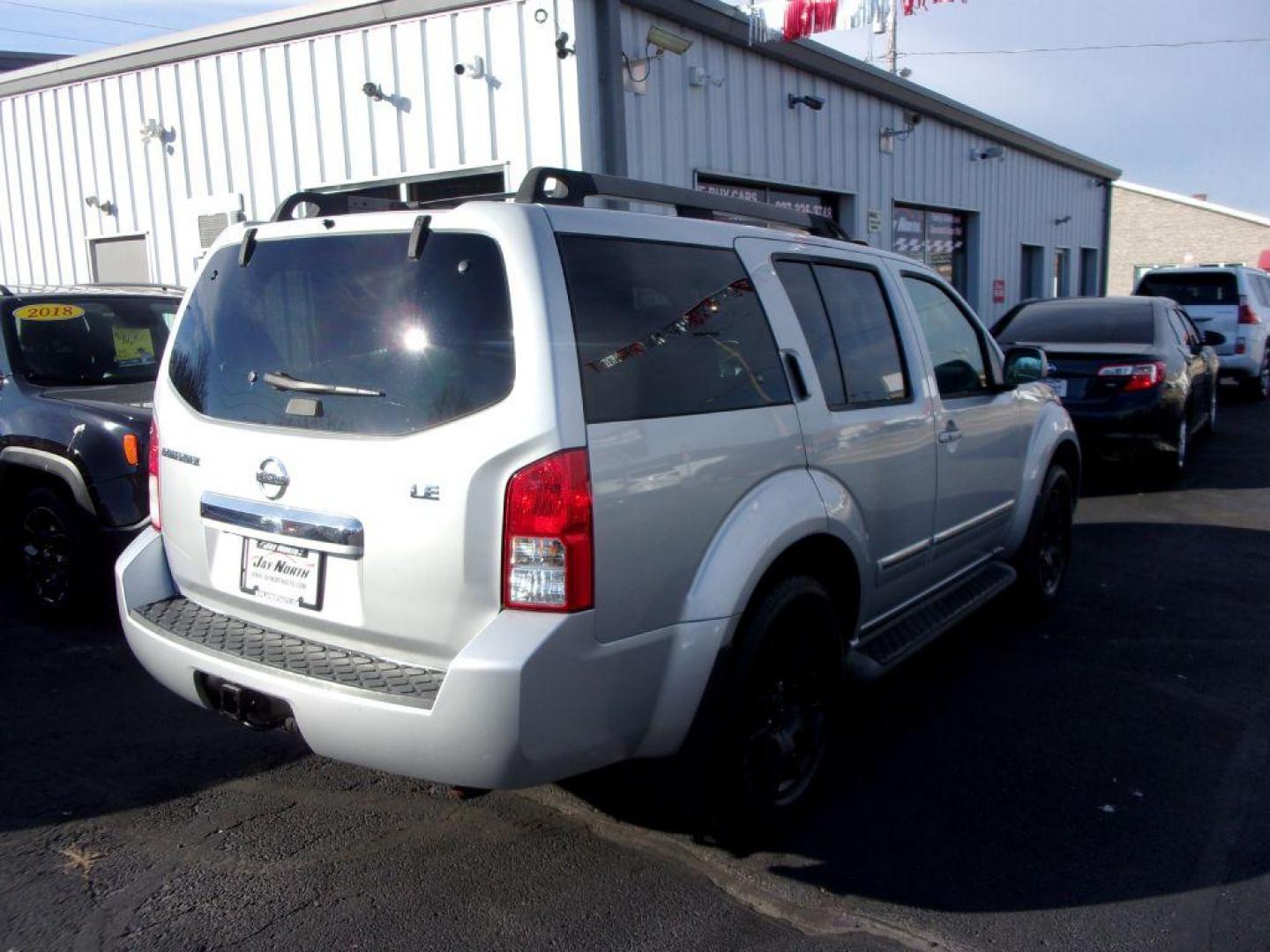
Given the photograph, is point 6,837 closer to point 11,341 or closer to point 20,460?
point 20,460

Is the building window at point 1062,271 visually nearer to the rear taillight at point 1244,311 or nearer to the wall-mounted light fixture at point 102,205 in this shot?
Result: the rear taillight at point 1244,311

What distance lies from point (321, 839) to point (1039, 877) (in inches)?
88.4

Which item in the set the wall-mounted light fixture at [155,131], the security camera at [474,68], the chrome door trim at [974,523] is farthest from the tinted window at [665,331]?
the wall-mounted light fixture at [155,131]

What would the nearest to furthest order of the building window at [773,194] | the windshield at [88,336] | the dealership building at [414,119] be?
the windshield at [88,336], the dealership building at [414,119], the building window at [773,194]

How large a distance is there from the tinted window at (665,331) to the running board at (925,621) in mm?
1081

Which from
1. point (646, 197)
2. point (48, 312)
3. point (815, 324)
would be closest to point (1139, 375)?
point (815, 324)

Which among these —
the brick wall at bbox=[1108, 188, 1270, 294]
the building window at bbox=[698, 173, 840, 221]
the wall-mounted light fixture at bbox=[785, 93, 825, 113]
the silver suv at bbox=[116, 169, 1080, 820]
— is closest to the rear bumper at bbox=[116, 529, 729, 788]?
the silver suv at bbox=[116, 169, 1080, 820]

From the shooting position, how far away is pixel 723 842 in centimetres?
336

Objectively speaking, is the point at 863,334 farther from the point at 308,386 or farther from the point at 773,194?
the point at 773,194

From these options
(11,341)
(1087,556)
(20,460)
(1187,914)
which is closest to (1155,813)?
(1187,914)

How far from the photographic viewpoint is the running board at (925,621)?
3807 millimetres

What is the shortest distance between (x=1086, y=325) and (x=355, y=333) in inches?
320

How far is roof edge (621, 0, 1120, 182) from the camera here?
9.72 meters

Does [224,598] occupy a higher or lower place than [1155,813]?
higher
